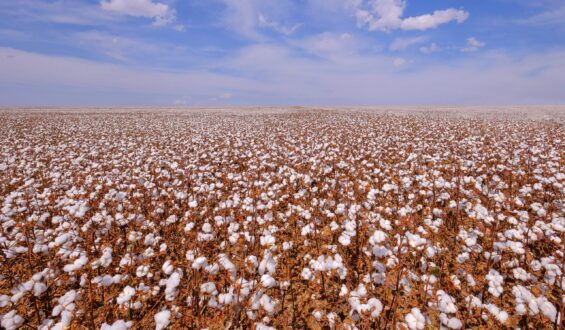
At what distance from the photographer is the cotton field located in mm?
3562

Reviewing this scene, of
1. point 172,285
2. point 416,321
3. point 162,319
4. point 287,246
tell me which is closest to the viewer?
point 162,319

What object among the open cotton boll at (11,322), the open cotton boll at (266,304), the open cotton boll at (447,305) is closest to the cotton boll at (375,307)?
the open cotton boll at (447,305)

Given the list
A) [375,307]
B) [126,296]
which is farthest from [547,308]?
[126,296]

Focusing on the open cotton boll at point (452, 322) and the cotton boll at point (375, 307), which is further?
the cotton boll at point (375, 307)

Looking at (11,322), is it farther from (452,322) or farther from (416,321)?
(452,322)

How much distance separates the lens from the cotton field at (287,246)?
11.7ft

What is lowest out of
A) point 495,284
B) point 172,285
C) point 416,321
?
point 416,321

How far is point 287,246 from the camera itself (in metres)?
4.71

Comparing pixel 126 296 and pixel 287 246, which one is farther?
pixel 287 246

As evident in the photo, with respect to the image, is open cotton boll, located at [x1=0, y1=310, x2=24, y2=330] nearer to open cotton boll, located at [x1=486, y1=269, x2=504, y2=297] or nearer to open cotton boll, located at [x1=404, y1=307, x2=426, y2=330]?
open cotton boll, located at [x1=404, y1=307, x2=426, y2=330]

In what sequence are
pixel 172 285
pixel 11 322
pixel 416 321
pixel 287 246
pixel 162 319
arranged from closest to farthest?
pixel 162 319, pixel 11 322, pixel 416 321, pixel 172 285, pixel 287 246

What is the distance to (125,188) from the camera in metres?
8.26

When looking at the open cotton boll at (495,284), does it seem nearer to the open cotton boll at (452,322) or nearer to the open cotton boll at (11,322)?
the open cotton boll at (452,322)

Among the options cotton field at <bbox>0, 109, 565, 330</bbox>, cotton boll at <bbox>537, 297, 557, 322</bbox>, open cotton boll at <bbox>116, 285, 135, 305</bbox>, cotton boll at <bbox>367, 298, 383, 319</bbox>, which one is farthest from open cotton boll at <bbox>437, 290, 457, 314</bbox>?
open cotton boll at <bbox>116, 285, 135, 305</bbox>
